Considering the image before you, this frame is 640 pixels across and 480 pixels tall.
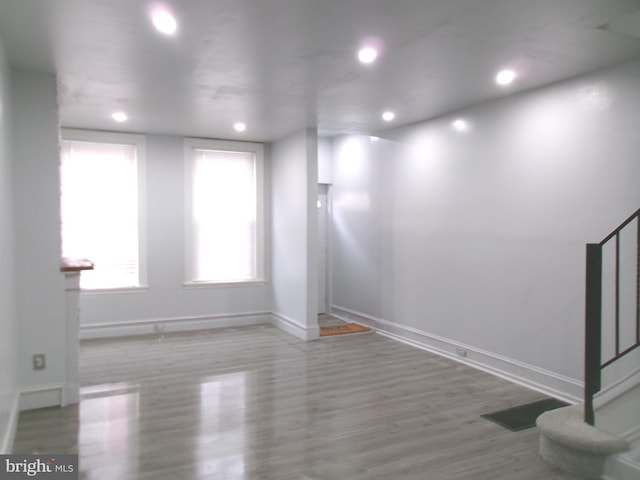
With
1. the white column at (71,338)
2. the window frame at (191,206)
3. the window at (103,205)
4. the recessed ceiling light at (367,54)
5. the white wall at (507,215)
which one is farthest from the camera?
the window frame at (191,206)

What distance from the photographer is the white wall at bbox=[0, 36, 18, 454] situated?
2.89 meters

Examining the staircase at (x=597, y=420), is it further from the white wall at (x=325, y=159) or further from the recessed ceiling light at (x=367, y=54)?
the white wall at (x=325, y=159)

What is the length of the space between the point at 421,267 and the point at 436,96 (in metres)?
2.09

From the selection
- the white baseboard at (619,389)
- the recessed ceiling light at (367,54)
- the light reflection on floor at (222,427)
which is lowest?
the light reflection on floor at (222,427)

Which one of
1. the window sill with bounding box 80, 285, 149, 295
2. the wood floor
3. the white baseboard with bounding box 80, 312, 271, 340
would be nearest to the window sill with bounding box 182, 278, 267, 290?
the white baseboard with bounding box 80, 312, 271, 340

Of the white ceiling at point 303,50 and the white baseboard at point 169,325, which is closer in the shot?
the white ceiling at point 303,50

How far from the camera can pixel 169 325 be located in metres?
6.60

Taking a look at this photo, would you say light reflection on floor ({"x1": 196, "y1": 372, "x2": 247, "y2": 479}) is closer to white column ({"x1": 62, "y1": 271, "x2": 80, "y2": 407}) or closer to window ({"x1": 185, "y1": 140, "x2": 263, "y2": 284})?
white column ({"x1": 62, "y1": 271, "x2": 80, "y2": 407})

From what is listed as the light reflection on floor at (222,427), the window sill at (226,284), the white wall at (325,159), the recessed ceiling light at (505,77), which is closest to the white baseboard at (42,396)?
the light reflection on floor at (222,427)

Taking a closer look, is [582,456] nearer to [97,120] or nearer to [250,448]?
[250,448]

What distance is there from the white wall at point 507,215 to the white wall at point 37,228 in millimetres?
3848

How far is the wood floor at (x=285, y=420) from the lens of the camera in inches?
115

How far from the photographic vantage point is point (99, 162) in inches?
244

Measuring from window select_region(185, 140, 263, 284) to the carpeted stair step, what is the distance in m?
4.85
